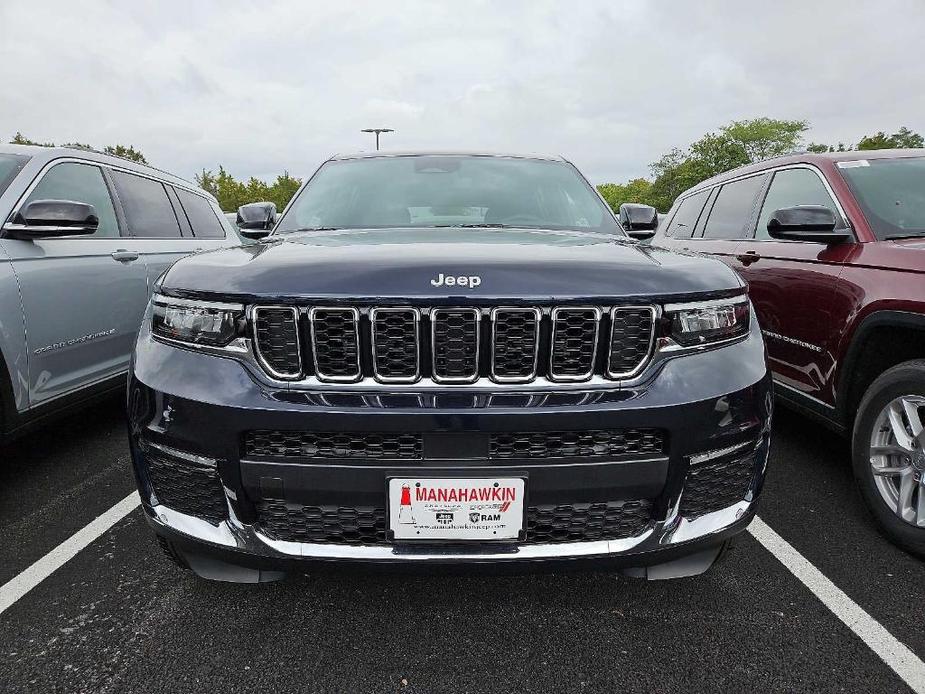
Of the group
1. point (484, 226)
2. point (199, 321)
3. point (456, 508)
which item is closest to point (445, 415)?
point (456, 508)

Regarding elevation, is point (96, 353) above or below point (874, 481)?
above

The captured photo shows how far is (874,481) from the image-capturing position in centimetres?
284

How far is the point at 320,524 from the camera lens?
69.5 inches

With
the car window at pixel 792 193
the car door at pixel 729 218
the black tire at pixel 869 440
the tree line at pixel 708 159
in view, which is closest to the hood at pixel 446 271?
the black tire at pixel 869 440

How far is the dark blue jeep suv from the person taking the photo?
170 centimetres

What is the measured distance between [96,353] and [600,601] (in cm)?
310

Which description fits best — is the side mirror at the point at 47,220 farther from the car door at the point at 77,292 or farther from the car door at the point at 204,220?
the car door at the point at 204,220

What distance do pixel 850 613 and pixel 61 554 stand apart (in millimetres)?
3004

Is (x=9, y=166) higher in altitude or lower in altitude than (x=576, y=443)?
higher

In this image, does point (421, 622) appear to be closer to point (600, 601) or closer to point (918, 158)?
point (600, 601)

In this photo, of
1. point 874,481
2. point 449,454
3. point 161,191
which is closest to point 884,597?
point 874,481

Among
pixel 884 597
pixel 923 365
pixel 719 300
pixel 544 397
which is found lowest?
pixel 884 597

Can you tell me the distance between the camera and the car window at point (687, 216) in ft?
17.7

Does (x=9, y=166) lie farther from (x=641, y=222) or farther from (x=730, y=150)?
(x=730, y=150)
